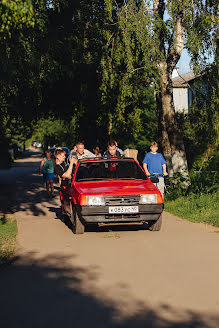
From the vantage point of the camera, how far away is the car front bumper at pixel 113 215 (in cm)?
1057

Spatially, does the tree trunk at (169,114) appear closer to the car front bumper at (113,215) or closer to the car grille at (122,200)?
the car front bumper at (113,215)

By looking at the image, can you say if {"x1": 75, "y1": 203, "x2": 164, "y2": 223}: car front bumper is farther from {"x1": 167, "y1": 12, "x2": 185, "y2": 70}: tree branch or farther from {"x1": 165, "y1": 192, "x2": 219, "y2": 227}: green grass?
{"x1": 167, "y1": 12, "x2": 185, "y2": 70}: tree branch

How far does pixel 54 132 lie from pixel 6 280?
67.4 m

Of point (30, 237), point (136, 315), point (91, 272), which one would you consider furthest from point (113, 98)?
point (136, 315)

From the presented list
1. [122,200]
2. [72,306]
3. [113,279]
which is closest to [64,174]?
[122,200]

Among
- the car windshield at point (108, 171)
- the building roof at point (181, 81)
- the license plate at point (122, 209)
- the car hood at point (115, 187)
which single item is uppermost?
the building roof at point (181, 81)

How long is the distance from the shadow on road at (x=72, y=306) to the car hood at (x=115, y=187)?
3.14m

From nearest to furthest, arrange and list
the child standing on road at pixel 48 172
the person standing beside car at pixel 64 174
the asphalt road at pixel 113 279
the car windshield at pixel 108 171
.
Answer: the asphalt road at pixel 113 279 < the car windshield at pixel 108 171 < the person standing beside car at pixel 64 174 < the child standing on road at pixel 48 172

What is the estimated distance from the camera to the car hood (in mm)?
10734

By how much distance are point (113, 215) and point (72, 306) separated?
16.1 feet

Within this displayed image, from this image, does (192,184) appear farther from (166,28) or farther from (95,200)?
(95,200)

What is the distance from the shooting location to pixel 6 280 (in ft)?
23.5

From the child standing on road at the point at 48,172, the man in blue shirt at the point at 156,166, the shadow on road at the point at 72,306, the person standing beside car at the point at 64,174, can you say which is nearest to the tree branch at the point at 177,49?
the man in blue shirt at the point at 156,166

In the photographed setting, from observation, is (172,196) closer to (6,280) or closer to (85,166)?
(85,166)
